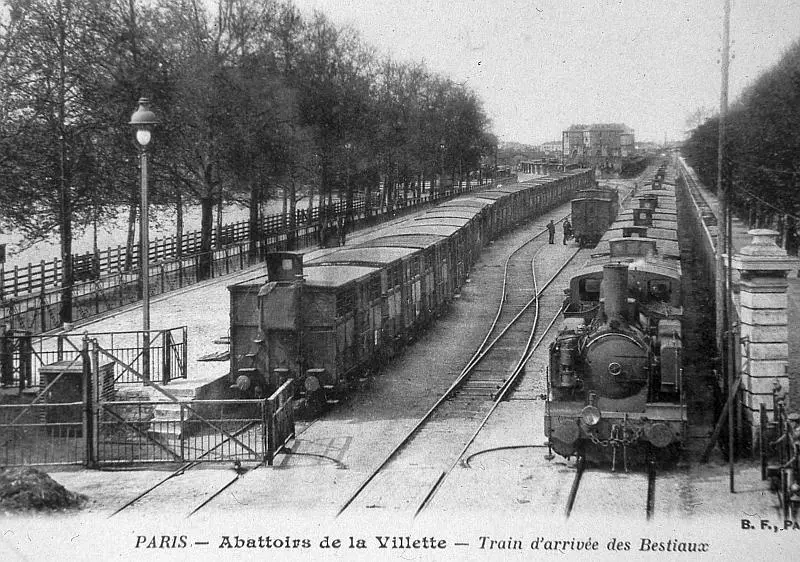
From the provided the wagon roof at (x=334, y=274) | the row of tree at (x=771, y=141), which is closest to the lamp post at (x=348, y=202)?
the row of tree at (x=771, y=141)

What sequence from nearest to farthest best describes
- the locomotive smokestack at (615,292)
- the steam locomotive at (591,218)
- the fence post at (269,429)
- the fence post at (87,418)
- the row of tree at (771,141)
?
the locomotive smokestack at (615,292), the fence post at (87,418), the fence post at (269,429), the row of tree at (771,141), the steam locomotive at (591,218)

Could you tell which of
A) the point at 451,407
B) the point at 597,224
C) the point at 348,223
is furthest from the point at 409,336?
the point at 348,223

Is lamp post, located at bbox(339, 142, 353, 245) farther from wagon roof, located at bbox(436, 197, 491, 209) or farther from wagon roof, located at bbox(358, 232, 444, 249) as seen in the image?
wagon roof, located at bbox(358, 232, 444, 249)

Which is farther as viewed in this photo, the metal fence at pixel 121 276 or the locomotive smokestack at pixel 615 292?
the metal fence at pixel 121 276

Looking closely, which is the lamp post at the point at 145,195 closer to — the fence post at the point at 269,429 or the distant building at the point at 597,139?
the fence post at the point at 269,429

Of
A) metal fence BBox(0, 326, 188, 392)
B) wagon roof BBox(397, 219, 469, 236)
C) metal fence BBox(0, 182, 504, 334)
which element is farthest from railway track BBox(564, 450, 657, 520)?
wagon roof BBox(397, 219, 469, 236)

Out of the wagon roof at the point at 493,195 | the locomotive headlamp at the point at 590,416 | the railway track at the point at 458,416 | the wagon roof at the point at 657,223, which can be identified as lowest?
the railway track at the point at 458,416

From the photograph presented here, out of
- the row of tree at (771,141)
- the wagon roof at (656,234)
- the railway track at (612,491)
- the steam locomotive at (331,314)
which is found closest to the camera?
the railway track at (612,491)
